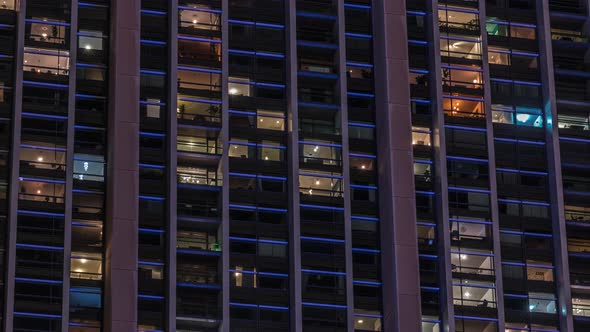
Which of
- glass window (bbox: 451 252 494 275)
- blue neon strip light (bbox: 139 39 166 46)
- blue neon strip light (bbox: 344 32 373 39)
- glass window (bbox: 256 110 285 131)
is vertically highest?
blue neon strip light (bbox: 344 32 373 39)

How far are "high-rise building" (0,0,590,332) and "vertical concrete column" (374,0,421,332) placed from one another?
19 cm

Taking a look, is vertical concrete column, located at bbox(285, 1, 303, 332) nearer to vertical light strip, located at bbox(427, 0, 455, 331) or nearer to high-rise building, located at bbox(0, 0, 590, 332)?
high-rise building, located at bbox(0, 0, 590, 332)

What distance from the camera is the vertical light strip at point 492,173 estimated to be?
143 metres

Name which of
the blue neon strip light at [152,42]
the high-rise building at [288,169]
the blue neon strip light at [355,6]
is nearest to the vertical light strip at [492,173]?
the high-rise building at [288,169]

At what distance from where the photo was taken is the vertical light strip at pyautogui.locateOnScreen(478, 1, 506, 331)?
143m

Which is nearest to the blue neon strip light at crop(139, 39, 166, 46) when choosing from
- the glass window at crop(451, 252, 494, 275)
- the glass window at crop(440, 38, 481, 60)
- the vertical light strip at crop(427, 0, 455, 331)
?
the vertical light strip at crop(427, 0, 455, 331)

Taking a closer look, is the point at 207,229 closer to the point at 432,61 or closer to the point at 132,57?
the point at 132,57

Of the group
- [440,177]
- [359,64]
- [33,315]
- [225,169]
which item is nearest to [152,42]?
[225,169]

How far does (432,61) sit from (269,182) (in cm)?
1847

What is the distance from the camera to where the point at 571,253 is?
481 feet

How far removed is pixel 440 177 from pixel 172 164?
22.4 meters

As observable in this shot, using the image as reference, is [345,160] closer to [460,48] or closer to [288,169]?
[288,169]

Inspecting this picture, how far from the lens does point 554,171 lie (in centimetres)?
14838

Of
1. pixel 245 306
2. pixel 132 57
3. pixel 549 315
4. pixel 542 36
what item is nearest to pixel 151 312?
pixel 245 306
